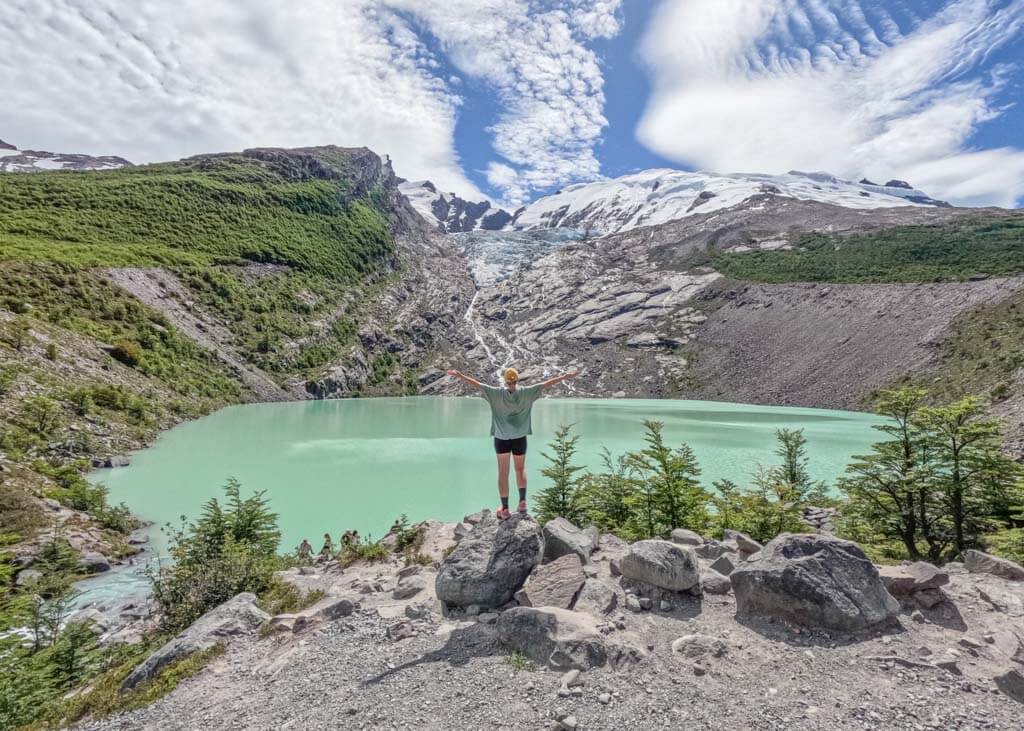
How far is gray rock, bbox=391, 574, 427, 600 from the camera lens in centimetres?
693

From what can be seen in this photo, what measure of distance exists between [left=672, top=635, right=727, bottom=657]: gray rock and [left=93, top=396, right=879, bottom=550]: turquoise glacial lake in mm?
9901

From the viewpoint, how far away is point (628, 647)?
484 centimetres

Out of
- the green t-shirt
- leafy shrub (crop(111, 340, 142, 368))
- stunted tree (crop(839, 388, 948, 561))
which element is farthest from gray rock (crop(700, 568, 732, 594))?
leafy shrub (crop(111, 340, 142, 368))

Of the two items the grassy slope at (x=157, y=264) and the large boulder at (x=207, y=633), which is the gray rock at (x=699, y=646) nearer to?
the large boulder at (x=207, y=633)

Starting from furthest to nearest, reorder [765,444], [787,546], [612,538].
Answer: [765,444] < [612,538] < [787,546]

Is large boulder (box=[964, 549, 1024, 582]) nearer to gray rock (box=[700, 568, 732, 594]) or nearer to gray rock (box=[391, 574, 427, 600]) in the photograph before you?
gray rock (box=[700, 568, 732, 594])

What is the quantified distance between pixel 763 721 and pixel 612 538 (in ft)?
13.7

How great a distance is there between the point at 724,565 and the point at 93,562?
12315 millimetres

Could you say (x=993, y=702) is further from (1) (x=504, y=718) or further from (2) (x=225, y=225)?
(2) (x=225, y=225)

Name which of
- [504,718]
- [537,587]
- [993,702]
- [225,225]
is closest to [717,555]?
[537,587]

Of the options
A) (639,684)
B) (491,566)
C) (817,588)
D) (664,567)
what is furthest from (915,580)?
(491,566)

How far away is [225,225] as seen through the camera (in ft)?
266

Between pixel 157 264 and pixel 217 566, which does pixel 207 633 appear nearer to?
pixel 217 566

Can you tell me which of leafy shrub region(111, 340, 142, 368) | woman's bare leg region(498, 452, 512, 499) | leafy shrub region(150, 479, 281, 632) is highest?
leafy shrub region(111, 340, 142, 368)
